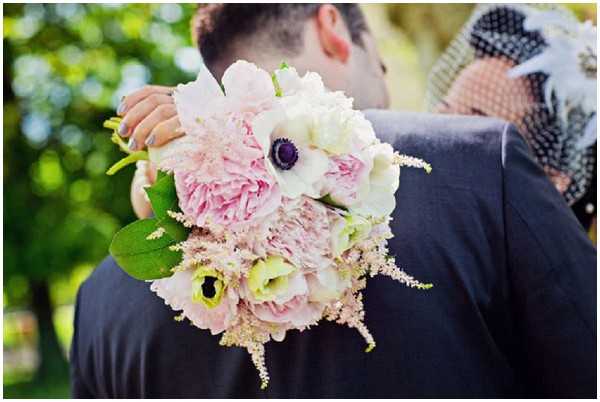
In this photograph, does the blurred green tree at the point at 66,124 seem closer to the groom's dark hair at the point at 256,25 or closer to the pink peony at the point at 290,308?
the groom's dark hair at the point at 256,25

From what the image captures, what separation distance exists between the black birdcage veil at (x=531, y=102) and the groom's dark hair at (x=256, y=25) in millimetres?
539

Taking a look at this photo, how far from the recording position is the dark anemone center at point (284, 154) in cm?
164

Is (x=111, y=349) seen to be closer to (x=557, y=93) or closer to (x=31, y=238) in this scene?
(x=557, y=93)

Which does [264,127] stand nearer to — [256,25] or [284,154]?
[284,154]

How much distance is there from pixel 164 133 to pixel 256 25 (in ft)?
1.96

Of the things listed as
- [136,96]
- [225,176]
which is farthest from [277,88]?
[136,96]

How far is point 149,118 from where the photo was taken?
1.91m

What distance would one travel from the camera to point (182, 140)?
1.68 metres

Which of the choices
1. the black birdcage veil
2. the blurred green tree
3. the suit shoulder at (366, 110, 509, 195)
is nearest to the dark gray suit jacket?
the suit shoulder at (366, 110, 509, 195)

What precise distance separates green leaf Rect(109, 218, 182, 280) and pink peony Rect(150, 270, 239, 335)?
34mm

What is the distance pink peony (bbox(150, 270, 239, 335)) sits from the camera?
1688 mm

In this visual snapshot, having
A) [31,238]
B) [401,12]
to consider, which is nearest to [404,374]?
[401,12]

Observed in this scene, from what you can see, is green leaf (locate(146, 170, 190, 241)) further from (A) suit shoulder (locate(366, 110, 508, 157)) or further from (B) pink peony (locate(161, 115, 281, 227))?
(A) suit shoulder (locate(366, 110, 508, 157))

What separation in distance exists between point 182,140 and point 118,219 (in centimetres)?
1346
